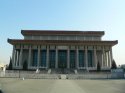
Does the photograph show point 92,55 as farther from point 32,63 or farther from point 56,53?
point 32,63

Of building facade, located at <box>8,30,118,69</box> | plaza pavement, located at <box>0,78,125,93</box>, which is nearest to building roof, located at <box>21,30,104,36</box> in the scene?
building facade, located at <box>8,30,118,69</box>

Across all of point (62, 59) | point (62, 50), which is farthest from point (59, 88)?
point (62, 59)

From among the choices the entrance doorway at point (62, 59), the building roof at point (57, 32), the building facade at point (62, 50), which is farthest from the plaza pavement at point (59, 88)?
the building roof at point (57, 32)

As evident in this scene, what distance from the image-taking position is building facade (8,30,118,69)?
68375mm

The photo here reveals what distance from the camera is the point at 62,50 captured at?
237 ft

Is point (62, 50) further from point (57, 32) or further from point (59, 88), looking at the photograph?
point (59, 88)

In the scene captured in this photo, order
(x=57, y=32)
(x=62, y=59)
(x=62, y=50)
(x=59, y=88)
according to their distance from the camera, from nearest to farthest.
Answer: (x=59, y=88) → (x=62, y=50) → (x=62, y=59) → (x=57, y=32)

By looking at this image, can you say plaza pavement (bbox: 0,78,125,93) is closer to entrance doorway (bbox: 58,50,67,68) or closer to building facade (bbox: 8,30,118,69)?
building facade (bbox: 8,30,118,69)

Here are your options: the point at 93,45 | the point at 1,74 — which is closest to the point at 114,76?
the point at 93,45

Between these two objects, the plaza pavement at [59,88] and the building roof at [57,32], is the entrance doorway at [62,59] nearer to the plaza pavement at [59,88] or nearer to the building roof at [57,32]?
the building roof at [57,32]

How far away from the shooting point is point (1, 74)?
49.9 m

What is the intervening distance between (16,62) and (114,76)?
37.6m

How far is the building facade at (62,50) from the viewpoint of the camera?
68375 mm

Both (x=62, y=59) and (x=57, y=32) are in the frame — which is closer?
(x=62, y=59)
